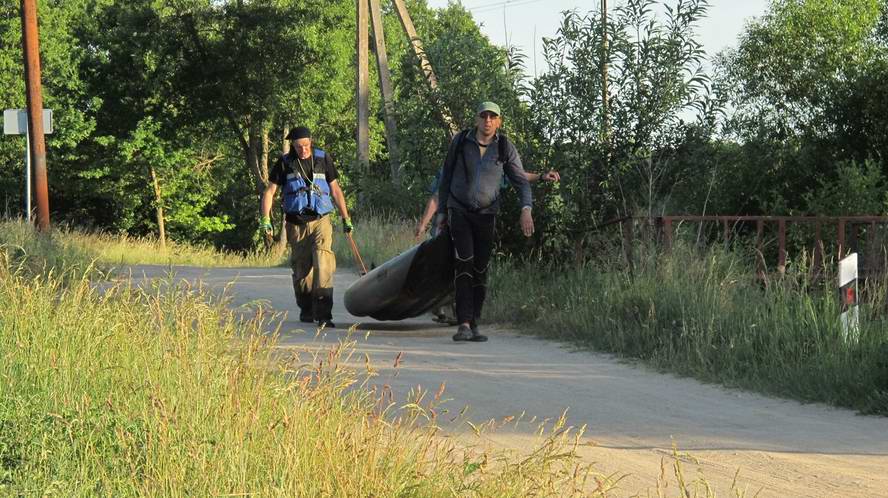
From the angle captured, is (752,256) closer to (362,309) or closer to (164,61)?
(362,309)

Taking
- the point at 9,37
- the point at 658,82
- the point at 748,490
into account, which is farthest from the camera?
the point at 9,37

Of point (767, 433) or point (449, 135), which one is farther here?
point (449, 135)

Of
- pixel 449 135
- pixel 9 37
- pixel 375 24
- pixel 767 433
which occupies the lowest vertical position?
pixel 767 433

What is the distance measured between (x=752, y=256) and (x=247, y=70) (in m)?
29.1

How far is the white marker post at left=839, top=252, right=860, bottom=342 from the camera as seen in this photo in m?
9.35

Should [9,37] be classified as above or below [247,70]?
above

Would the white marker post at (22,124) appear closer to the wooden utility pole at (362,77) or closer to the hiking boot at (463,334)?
the wooden utility pole at (362,77)

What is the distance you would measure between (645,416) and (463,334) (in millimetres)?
3645

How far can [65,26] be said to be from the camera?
190 ft

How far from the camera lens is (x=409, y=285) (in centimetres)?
1215

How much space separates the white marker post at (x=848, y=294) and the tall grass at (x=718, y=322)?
0.23ft

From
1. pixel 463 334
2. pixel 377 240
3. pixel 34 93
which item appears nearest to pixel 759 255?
pixel 463 334

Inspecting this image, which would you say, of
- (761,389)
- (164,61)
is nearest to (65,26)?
(164,61)

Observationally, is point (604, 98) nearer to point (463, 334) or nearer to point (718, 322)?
point (463, 334)
